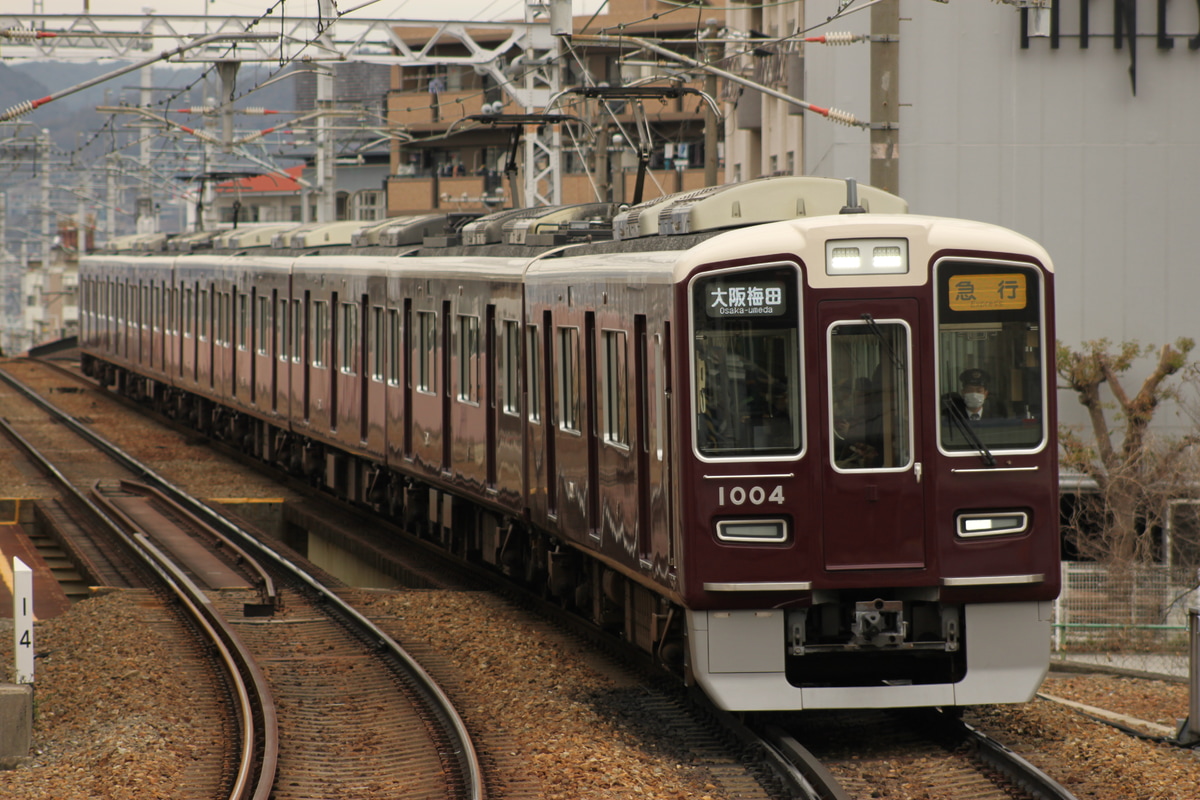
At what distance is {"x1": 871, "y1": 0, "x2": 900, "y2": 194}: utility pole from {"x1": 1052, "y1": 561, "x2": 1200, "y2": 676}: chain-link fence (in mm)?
8421

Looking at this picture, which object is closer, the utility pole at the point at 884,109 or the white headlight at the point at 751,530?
the white headlight at the point at 751,530

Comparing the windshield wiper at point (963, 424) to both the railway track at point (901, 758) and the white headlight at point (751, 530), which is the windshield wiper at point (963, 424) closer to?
the white headlight at point (751, 530)

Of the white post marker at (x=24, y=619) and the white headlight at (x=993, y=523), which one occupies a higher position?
the white headlight at (x=993, y=523)

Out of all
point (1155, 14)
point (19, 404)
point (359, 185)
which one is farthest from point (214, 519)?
point (359, 185)

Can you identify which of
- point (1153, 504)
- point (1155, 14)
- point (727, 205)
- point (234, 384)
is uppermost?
point (1155, 14)

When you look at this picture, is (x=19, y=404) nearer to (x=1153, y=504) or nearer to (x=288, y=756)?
(x=1153, y=504)

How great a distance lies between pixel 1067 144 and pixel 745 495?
630 inches

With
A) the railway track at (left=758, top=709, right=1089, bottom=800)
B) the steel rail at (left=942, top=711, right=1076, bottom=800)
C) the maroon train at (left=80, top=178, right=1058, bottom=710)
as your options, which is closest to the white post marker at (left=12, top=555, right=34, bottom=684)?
the maroon train at (left=80, top=178, right=1058, bottom=710)

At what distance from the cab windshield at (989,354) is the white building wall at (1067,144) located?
14.4 m

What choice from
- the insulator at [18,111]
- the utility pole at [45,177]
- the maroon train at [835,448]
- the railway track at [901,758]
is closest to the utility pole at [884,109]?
the maroon train at [835,448]

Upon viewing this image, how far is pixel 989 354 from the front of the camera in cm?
786

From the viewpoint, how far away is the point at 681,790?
725cm

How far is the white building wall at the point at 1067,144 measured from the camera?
871 inches

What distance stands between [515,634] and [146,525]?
6.88 m
